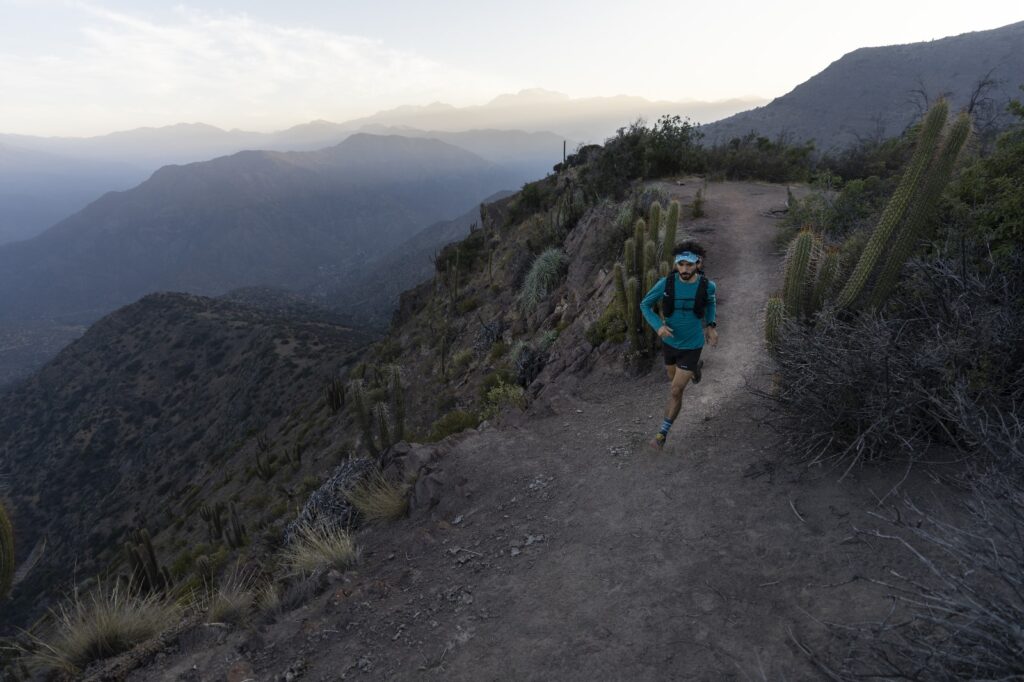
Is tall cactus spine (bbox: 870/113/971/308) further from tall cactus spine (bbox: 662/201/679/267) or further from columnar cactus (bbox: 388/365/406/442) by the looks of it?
columnar cactus (bbox: 388/365/406/442)

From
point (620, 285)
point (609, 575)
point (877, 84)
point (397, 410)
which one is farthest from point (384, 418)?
point (877, 84)

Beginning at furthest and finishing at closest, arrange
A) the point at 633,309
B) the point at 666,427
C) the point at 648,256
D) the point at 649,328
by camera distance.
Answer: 1. the point at 648,256
2. the point at 649,328
3. the point at 633,309
4. the point at 666,427

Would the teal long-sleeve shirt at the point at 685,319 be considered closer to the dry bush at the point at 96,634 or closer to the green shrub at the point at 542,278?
the dry bush at the point at 96,634

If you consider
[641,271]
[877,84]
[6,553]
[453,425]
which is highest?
[877,84]

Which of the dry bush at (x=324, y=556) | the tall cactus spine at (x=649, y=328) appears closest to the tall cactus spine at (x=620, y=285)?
the tall cactus spine at (x=649, y=328)

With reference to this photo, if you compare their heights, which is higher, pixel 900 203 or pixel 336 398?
pixel 900 203

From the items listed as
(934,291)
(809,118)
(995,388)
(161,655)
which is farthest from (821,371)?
(809,118)

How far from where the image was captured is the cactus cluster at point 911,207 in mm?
5191

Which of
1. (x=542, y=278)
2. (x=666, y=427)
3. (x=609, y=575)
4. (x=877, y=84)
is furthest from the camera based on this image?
(x=877, y=84)

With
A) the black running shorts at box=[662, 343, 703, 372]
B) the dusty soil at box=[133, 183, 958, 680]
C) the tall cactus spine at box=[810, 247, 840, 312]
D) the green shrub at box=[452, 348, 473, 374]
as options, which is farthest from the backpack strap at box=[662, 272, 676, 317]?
the green shrub at box=[452, 348, 473, 374]

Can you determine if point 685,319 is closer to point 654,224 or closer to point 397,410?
point 654,224

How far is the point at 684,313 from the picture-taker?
17.7ft

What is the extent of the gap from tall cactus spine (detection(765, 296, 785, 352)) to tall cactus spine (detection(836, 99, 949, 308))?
24.9 inches

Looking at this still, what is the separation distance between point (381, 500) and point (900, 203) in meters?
7.20
